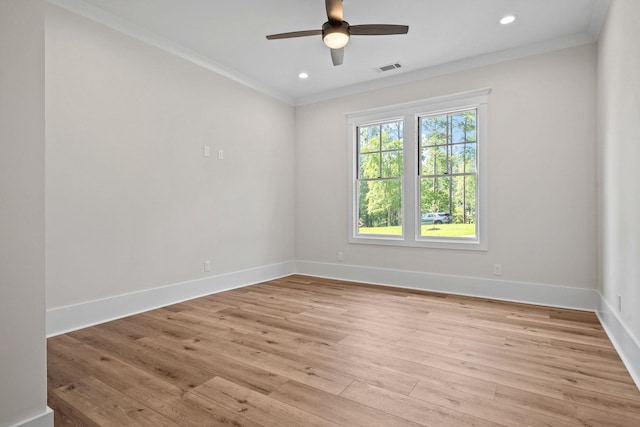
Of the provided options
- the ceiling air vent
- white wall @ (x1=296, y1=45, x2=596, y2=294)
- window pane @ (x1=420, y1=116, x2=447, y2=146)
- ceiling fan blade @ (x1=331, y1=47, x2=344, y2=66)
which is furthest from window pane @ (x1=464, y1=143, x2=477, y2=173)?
ceiling fan blade @ (x1=331, y1=47, x2=344, y2=66)

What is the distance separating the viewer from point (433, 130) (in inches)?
180

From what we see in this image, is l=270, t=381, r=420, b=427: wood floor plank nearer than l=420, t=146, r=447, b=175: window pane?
Yes

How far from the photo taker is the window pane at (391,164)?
4.84 m

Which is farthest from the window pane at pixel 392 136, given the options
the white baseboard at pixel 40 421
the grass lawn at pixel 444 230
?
the white baseboard at pixel 40 421

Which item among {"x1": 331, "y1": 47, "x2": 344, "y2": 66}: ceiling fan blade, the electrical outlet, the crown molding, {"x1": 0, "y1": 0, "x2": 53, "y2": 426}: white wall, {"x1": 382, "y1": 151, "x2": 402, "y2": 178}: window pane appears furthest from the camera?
{"x1": 382, "y1": 151, "x2": 402, "y2": 178}: window pane

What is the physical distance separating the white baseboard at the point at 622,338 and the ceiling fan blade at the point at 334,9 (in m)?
3.11

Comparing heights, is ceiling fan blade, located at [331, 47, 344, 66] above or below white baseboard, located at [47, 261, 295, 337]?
above

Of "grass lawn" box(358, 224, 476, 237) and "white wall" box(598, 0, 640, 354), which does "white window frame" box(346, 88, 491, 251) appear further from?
"white wall" box(598, 0, 640, 354)

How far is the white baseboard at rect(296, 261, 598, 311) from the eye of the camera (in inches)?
143

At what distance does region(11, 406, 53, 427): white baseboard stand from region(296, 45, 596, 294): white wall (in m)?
4.00

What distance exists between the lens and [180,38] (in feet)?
12.2

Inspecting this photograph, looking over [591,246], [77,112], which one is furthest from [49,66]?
[591,246]

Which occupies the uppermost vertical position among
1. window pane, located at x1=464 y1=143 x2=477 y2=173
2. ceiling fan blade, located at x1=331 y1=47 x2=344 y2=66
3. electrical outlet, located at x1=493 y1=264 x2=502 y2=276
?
ceiling fan blade, located at x1=331 y1=47 x2=344 y2=66

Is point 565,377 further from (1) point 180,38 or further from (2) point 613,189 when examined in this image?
(1) point 180,38
